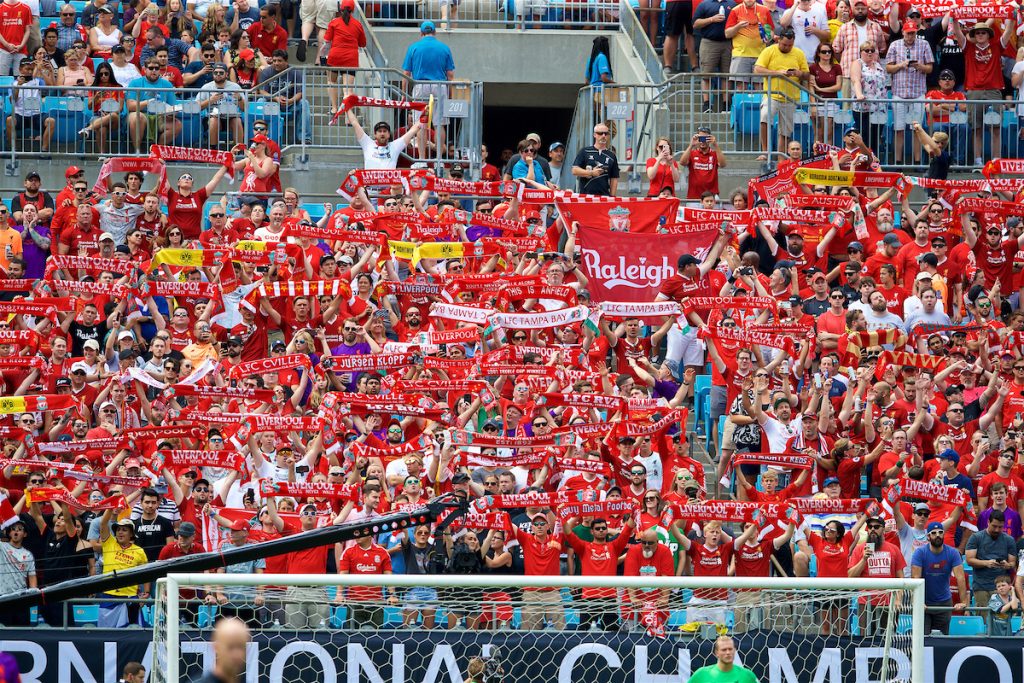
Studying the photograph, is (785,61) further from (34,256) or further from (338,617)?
(338,617)

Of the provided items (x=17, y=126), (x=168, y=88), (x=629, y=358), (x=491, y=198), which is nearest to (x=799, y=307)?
(x=629, y=358)

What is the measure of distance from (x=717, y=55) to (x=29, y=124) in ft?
28.4

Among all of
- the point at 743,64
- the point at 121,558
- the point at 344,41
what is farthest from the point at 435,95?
the point at 121,558

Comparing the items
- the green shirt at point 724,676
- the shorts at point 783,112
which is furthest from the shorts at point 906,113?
the green shirt at point 724,676

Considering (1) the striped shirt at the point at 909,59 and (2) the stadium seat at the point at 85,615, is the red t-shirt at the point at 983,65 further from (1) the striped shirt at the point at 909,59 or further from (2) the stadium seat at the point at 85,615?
(2) the stadium seat at the point at 85,615

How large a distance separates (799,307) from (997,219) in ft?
12.0

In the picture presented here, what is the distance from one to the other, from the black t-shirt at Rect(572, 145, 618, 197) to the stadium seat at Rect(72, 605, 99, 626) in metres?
9.31

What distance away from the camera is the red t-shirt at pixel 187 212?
24234 millimetres

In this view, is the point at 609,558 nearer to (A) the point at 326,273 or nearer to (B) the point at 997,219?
(A) the point at 326,273

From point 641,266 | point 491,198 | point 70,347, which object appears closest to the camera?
point 70,347

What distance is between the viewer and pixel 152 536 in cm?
1838

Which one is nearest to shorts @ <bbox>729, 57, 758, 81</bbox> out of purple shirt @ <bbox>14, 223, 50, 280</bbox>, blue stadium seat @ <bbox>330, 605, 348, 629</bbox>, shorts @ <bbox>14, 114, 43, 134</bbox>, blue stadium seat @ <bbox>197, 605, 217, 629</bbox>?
shorts @ <bbox>14, 114, 43, 134</bbox>

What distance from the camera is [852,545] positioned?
1828cm

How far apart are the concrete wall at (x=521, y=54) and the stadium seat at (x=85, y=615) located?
47.3 feet
